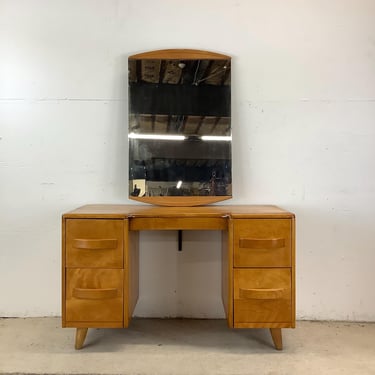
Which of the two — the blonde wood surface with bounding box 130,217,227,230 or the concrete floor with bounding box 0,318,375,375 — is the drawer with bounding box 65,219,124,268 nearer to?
the blonde wood surface with bounding box 130,217,227,230

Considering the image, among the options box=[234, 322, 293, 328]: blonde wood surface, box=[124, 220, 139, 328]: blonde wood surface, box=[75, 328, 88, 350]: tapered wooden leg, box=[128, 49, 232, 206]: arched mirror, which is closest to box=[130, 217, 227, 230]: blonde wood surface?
box=[124, 220, 139, 328]: blonde wood surface

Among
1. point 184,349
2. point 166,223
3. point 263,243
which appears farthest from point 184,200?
point 184,349

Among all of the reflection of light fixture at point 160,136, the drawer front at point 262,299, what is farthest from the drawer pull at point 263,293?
the reflection of light fixture at point 160,136

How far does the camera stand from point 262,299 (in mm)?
1582

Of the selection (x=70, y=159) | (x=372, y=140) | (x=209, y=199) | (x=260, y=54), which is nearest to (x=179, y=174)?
(x=209, y=199)

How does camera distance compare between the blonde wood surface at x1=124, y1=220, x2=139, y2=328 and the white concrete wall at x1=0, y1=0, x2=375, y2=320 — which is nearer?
the blonde wood surface at x1=124, y1=220, x2=139, y2=328

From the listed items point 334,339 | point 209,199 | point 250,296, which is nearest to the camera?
point 250,296

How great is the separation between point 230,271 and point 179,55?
49.5 inches

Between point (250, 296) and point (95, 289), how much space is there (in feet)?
2.37

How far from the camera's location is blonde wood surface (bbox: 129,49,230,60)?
199 centimetres

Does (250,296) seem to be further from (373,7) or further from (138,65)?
(373,7)

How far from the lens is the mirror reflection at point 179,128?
1.98 meters

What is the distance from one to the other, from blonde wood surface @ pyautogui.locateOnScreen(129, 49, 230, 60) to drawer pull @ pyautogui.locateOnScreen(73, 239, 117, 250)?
3.58ft

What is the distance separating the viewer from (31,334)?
1.84 metres
